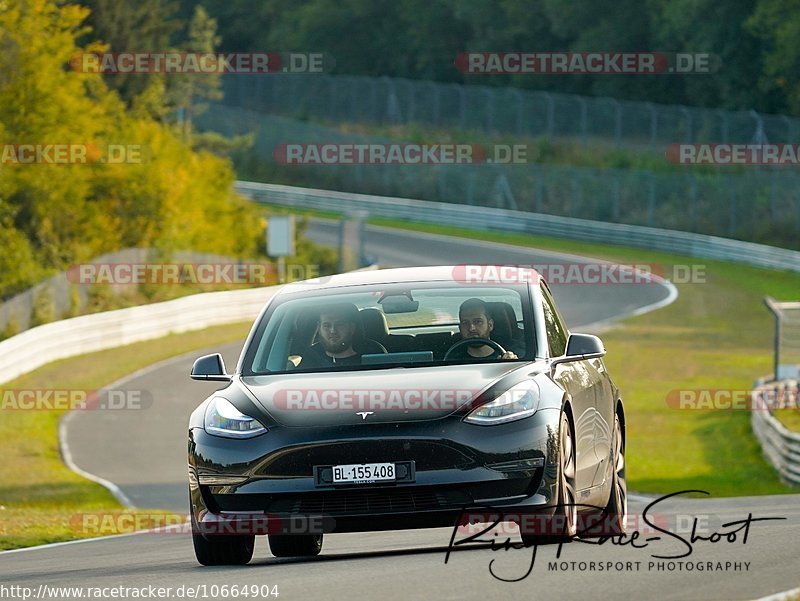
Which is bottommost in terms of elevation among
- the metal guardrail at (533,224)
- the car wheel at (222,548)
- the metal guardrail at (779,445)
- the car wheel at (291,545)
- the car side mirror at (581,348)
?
the metal guardrail at (533,224)

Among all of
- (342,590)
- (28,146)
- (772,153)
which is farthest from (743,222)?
(342,590)

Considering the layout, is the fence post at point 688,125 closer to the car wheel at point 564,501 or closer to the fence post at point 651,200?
the fence post at point 651,200

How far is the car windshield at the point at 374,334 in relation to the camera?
370 inches

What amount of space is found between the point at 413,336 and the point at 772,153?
55.7 metres

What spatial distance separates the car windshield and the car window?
0.14 m

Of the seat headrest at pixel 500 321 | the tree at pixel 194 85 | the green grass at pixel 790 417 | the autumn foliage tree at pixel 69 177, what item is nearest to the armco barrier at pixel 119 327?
the autumn foliage tree at pixel 69 177

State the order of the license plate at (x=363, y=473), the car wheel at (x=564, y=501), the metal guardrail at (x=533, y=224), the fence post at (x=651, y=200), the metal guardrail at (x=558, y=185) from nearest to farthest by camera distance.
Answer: the license plate at (x=363, y=473)
the car wheel at (x=564, y=501)
the metal guardrail at (x=533, y=224)
the metal guardrail at (x=558, y=185)
the fence post at (x=651, y=200)

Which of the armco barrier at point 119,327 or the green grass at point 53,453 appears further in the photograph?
the armco barrier at point 119,327

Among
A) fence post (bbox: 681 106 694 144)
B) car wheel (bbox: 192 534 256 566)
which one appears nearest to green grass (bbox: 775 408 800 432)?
→ car wheel (bbox: 192 534 256 566)

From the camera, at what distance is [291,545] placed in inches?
387

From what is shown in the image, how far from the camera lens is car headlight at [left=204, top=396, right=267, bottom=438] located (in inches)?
340

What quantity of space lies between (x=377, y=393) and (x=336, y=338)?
1.00 m

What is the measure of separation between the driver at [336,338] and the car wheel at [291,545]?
1061 millimetres

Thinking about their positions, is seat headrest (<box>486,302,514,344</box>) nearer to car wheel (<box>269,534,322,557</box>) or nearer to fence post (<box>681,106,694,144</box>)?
car wheel (<box>269,534,322,557</box>)
